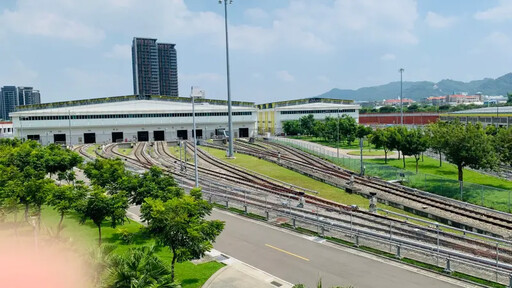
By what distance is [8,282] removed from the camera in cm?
1178

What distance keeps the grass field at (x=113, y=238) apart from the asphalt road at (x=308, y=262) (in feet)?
7.18

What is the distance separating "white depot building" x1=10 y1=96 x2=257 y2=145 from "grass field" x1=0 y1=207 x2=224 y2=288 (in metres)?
58.6

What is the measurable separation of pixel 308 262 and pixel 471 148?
23583mm

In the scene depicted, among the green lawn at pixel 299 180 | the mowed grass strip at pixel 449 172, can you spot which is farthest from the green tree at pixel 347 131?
the green lawn at pixel 299 180

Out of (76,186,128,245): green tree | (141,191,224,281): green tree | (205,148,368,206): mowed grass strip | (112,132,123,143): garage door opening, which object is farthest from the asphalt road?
(112,132,123,143): garage door opening

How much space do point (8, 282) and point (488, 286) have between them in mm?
15728

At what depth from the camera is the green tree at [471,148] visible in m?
32.8

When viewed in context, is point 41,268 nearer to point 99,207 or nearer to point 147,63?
point 99,207

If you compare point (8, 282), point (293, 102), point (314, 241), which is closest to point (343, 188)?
point (314, 241)

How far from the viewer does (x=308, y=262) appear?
16.4 meters

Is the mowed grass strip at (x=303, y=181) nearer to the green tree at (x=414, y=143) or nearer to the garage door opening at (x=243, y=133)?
the green tree at (x=414, y=143)

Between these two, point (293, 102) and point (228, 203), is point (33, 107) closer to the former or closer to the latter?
point (293, 102)

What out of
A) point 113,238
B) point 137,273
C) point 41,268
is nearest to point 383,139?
point 113,238

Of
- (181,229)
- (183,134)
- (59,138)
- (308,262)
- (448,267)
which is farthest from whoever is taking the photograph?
(183,134)
